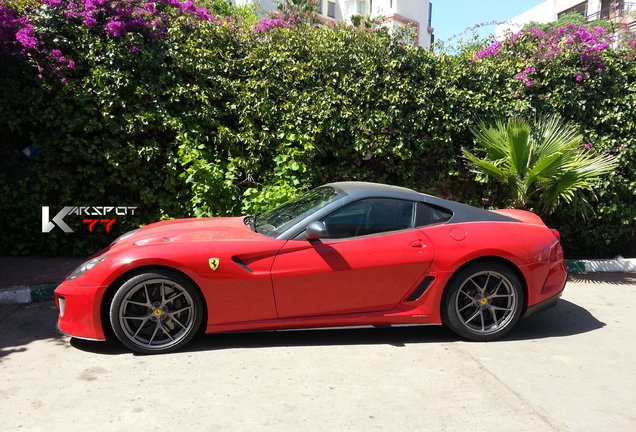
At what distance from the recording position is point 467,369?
3.88 meters

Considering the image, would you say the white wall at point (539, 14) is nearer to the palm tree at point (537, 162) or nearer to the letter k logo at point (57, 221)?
the palm tree at point (537, 162)

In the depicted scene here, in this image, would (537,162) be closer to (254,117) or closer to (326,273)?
(254,117)

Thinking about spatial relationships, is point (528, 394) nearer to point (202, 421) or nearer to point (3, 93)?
point (202, 421)

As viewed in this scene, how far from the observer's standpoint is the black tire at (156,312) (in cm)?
393

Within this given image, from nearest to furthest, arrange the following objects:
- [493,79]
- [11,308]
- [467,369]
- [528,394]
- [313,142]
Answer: [528,394], [467,369], [11,308], [313,142], [493,79]

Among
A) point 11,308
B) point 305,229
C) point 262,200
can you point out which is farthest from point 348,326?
point 11,308

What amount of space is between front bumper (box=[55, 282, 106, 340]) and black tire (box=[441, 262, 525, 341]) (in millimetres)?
2806

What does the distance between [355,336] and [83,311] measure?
2.25 metres

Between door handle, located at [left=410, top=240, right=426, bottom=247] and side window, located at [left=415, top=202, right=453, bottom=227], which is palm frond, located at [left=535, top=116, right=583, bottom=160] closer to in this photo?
side window, located at [left=415, top=202, right=453, bottom=227]

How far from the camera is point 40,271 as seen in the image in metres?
6.20

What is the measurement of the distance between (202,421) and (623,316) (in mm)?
4542

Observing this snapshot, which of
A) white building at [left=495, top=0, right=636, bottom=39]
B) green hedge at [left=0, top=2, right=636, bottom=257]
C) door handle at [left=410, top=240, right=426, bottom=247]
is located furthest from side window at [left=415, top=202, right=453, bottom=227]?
white building at [left=495, top=0, right=636, bottom=39]

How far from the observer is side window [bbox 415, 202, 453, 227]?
4473 millimetres

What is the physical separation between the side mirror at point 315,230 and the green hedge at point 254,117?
232cm
